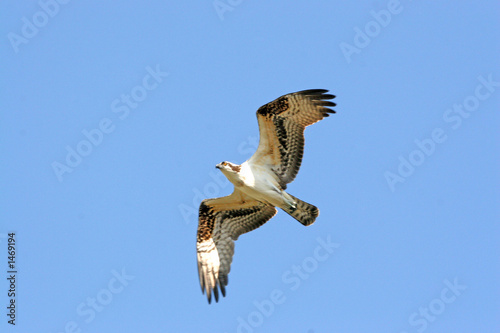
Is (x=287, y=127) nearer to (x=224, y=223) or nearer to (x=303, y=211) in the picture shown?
(x=303, y=211)

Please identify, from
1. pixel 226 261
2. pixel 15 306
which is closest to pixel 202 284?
pixel 226 261

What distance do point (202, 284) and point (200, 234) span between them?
121 cm

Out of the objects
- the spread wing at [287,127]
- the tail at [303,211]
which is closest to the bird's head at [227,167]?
the spread wing at [287,127]

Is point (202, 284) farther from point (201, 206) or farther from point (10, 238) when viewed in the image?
point (10, 238)

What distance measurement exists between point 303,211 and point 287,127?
178 centimetres

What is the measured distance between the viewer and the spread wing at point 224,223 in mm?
15391

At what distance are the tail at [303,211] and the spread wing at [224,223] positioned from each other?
0.77m

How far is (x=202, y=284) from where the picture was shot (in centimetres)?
1501

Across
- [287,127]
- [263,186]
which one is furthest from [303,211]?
[287,127]

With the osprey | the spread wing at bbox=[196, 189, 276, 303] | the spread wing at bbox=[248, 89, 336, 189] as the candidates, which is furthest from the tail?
the spread wing at bbox=[196, 189, 276, 303]

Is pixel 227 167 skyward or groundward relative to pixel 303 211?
skyward

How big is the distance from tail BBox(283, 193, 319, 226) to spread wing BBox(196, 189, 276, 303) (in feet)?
2.53

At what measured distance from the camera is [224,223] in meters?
15.7

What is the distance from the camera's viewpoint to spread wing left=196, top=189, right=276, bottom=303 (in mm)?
15391
